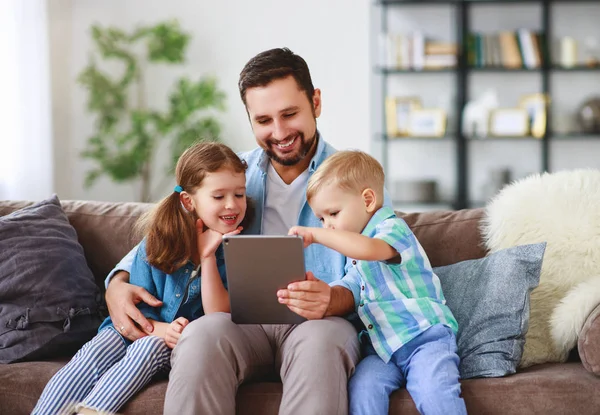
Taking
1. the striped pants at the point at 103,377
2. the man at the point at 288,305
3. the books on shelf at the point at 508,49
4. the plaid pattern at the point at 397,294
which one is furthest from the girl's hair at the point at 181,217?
the books on shelf at the point at 508,49

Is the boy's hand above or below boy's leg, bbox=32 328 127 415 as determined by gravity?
above

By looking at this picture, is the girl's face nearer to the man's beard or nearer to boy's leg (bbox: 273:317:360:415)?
the man's beard

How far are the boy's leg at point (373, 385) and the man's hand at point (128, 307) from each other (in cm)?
57

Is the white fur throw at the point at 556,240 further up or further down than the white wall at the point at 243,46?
further down

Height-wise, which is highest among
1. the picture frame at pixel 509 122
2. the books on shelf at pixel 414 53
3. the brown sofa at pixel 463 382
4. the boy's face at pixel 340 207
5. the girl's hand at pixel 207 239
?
the books on shelf at pixel 414 53

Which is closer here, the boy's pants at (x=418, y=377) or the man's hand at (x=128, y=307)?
the boy's pants at (x=418, y=377)

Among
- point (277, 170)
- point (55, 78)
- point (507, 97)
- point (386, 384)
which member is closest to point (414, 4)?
point (507, 97)

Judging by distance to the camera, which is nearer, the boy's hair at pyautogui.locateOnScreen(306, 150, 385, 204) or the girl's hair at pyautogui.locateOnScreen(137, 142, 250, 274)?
the boy's hair at pyautogui.locateOnScreen(306, 150, 385, 204)

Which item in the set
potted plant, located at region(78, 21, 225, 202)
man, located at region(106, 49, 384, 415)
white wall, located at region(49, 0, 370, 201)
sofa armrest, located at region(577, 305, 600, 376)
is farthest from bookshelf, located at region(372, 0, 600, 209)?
sofa armrest, located at region(577, 305, 600, 376)

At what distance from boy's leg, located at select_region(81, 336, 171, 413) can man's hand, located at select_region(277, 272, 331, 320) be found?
0.36m

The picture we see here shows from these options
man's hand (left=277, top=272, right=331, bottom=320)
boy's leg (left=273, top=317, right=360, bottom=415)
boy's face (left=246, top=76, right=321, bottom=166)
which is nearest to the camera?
boy's leg (left=273, top=317, right=360, bottom=415)

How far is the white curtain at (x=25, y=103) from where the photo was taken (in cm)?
428

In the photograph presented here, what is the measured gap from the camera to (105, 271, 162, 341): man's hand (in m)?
1.94

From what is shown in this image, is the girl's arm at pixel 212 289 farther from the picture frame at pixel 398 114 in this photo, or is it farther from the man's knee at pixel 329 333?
the picture frame at pixel 398 114
